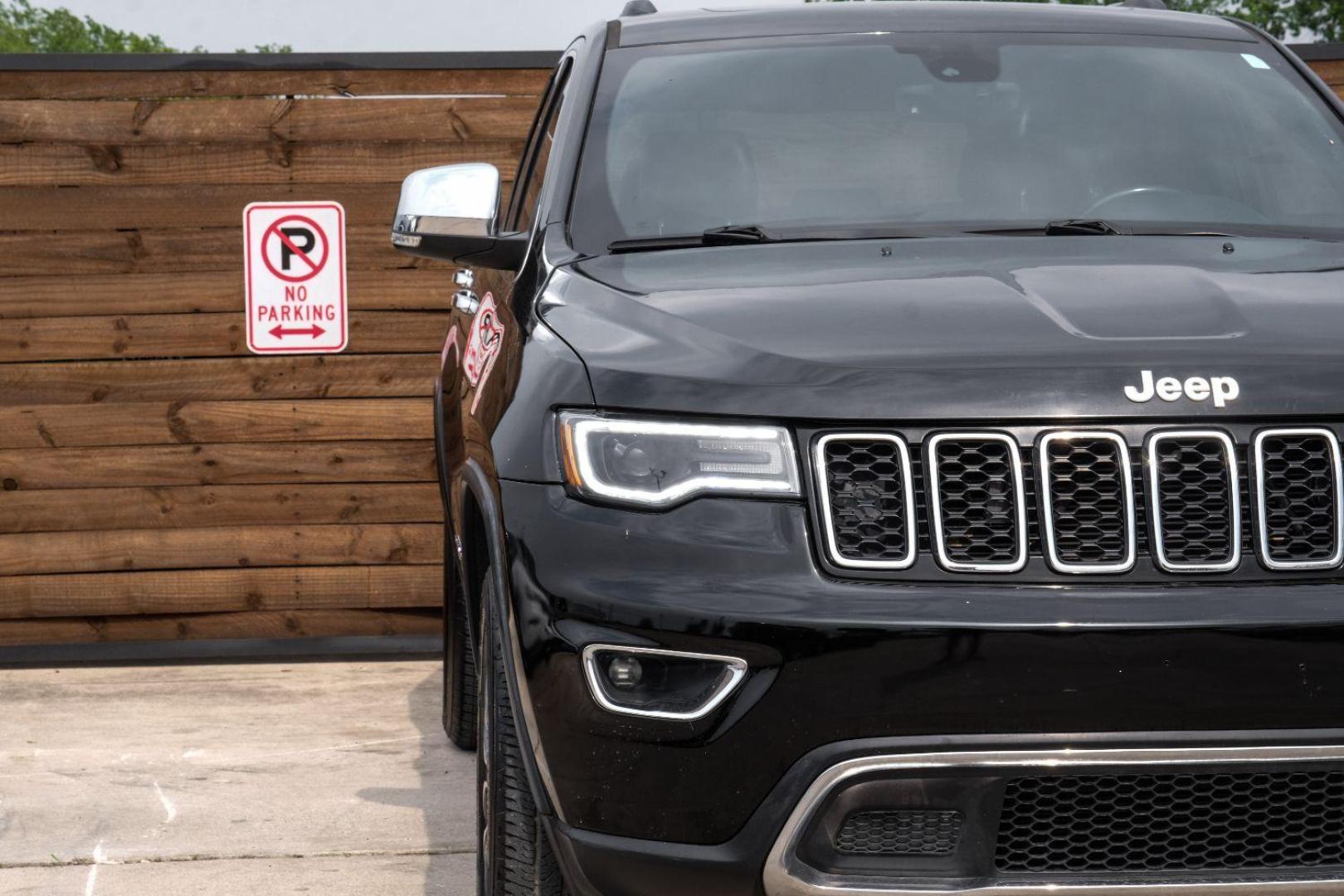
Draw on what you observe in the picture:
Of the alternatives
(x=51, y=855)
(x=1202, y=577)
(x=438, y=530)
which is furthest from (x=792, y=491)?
(x=438, y=530)

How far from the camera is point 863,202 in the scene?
355 centimetres

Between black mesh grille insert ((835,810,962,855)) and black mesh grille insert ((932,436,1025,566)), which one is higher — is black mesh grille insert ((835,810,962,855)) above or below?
below

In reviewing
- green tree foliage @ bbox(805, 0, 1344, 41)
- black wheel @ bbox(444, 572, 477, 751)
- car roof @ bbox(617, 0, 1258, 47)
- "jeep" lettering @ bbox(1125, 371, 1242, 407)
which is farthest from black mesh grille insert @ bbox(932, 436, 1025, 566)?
green tree foliage @ bbox(805, 0, 1344, 41)

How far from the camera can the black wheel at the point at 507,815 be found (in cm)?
281

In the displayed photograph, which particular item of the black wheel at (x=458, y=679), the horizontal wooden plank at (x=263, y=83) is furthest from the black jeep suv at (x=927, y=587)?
the horizontal wooden plank at (x=263, y=83)

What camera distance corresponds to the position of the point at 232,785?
16.9 ft

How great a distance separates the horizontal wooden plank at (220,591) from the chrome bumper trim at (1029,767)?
499 cm

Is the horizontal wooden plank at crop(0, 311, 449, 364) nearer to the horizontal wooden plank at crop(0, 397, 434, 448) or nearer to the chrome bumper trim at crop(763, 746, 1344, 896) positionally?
the horizontal wooden plank at crop(0, 397, 434, 448)

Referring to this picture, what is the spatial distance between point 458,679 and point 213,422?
239cm

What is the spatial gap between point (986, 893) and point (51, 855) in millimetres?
2875

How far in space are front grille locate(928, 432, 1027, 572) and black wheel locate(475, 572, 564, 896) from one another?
0.74 m

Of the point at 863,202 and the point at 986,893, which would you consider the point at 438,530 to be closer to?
the point at 863,202

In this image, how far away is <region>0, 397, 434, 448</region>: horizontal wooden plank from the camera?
720 cm

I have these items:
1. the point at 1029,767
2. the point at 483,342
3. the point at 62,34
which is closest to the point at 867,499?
the point at 1029,767
